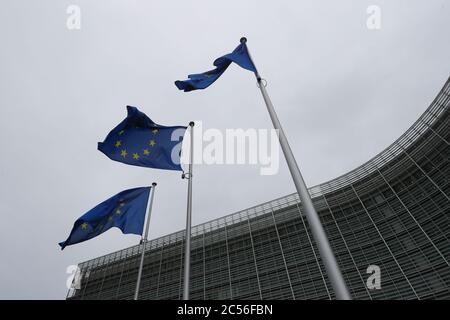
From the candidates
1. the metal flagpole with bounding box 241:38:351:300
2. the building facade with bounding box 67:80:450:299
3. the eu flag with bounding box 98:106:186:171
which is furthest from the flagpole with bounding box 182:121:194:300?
the building facade with bounding box 67:80:450:299

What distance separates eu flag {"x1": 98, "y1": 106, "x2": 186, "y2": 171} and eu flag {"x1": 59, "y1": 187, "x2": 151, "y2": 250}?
196cm

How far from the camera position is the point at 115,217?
1252 cm

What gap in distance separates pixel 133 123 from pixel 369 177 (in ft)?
94.2

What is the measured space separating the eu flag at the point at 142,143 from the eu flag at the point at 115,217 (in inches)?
77.3

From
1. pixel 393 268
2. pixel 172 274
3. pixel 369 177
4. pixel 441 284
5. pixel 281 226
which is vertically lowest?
pixel 441 284

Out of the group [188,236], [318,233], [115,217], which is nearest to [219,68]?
[188,236]

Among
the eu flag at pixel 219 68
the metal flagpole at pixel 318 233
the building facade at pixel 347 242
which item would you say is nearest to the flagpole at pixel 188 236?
the eu flag at pixel 219 68

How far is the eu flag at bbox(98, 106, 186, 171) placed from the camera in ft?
38.4

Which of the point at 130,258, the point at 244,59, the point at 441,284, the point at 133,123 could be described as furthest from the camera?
the point at 130,258

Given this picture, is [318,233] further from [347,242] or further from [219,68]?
[347,242]

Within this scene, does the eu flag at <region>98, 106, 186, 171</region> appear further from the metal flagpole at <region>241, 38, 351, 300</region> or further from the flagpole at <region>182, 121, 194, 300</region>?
the metal flagpole at <region>241, 38, 351, 300</region>
